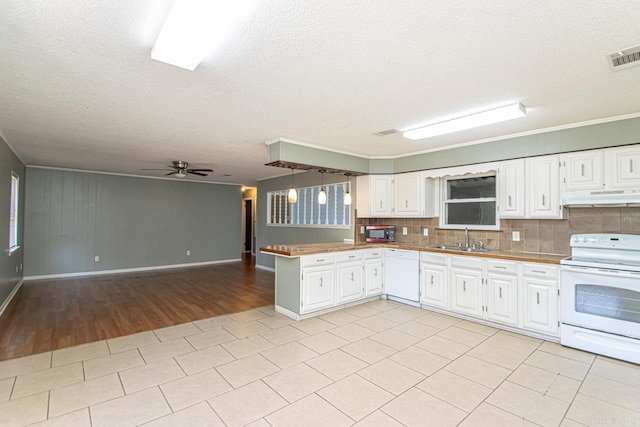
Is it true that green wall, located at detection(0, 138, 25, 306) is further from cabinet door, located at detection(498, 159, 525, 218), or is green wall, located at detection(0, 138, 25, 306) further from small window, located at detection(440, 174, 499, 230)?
cabinet door, located at detection(498, 159, 525, 218)

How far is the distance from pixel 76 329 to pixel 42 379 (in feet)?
4.22

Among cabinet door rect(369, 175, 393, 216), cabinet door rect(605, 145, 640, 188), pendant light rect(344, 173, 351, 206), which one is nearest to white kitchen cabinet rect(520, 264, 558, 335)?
cabinet door rect(605, 145, 640, 188)

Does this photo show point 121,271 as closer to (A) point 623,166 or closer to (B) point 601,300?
(B) point 601,300

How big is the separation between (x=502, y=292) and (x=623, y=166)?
176 cm

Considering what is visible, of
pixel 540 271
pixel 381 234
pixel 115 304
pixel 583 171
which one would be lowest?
pixel 115 304

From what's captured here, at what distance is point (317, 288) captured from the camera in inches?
164

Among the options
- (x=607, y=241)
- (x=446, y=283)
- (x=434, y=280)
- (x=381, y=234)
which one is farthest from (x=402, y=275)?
(x=607, y=241)

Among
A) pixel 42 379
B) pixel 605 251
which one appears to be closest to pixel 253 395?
pixel 42 379

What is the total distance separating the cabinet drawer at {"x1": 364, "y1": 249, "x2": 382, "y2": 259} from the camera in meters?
4.77

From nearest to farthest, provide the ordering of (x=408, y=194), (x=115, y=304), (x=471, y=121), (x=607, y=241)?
(x=607, y=241) → (x=471, y=121) → (x=115, y=304) → (x=408, y=194)

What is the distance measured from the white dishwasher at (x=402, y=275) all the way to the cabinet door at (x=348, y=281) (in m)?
0.53

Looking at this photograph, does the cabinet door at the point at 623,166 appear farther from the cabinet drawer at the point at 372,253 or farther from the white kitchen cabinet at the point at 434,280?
the cabinet drawer at the point at 372,253

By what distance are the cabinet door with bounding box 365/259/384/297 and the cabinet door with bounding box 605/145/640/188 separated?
2.92m

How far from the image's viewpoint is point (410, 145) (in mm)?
4484
